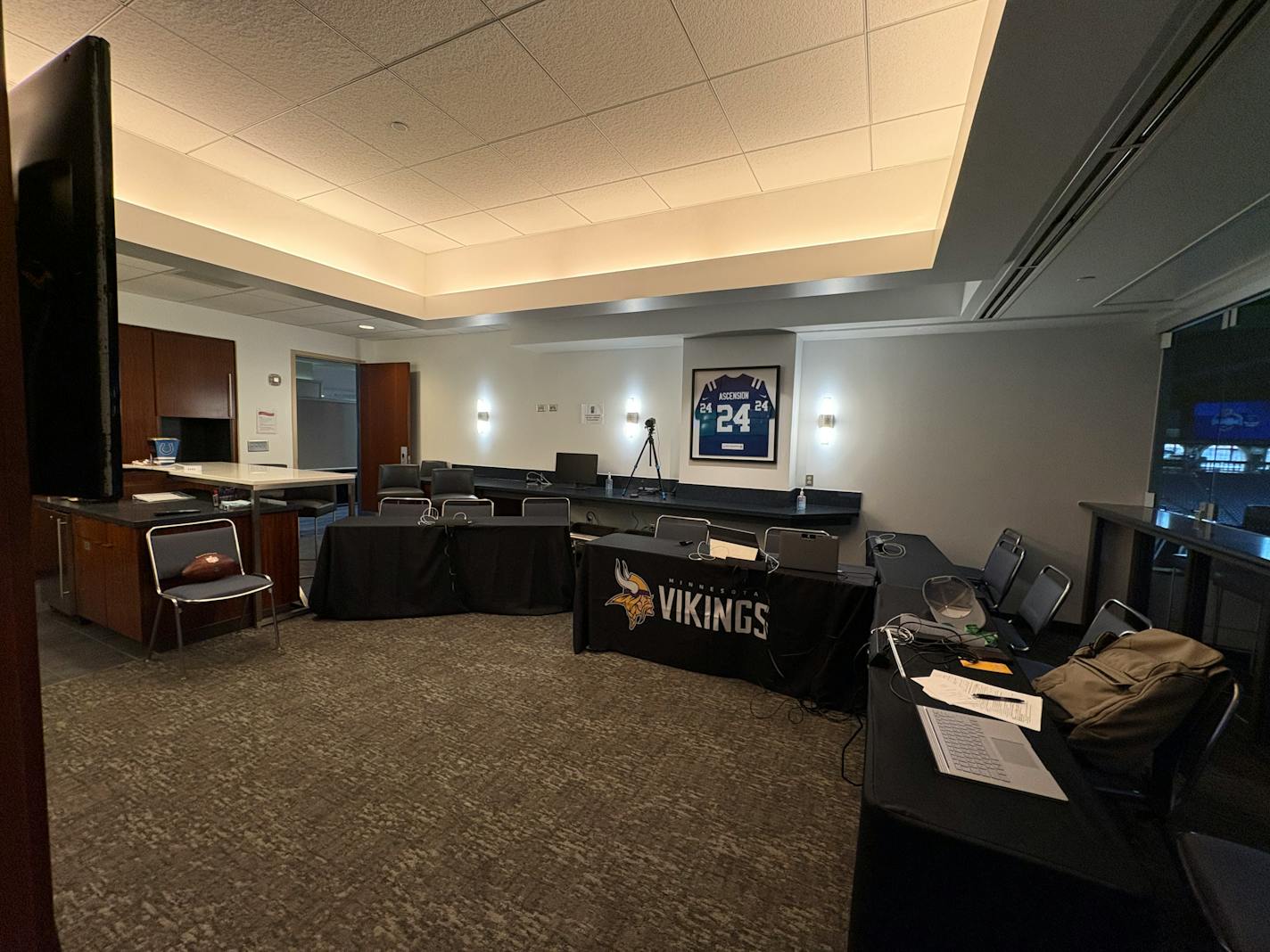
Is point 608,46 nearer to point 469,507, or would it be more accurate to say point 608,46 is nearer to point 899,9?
point 899,9

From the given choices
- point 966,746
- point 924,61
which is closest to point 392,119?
point 924,61

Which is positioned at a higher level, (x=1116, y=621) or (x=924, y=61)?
(x=924, y=61)

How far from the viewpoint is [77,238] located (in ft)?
2.24

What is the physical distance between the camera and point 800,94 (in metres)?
2.69

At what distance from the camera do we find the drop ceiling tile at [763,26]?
2162 millimetres

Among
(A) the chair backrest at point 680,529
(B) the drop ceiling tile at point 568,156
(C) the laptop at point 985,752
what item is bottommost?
(C) the laptop at point 985,752

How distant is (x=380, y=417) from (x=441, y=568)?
441 cm

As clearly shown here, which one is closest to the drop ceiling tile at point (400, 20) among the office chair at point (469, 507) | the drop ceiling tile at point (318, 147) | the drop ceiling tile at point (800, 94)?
the drop ceiling tile at point (318, 147)

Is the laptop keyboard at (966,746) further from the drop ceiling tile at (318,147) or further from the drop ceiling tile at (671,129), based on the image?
the drop ceiling tile at (318,147)

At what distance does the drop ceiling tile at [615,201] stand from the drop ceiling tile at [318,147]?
4.24ft

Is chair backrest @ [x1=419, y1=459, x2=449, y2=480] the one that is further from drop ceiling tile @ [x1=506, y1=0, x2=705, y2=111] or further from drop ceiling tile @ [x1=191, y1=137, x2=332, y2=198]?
drop ceiling tile @ [x1=506, y1=0, x2=705, y2=111]

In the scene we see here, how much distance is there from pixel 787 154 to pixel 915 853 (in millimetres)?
3494

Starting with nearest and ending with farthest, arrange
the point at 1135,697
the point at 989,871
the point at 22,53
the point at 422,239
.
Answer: the point at 989,871, the point at 1135,697, the point at 22,53, the point at 422,239

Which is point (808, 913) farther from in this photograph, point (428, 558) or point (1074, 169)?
Result: point (428, 558)
